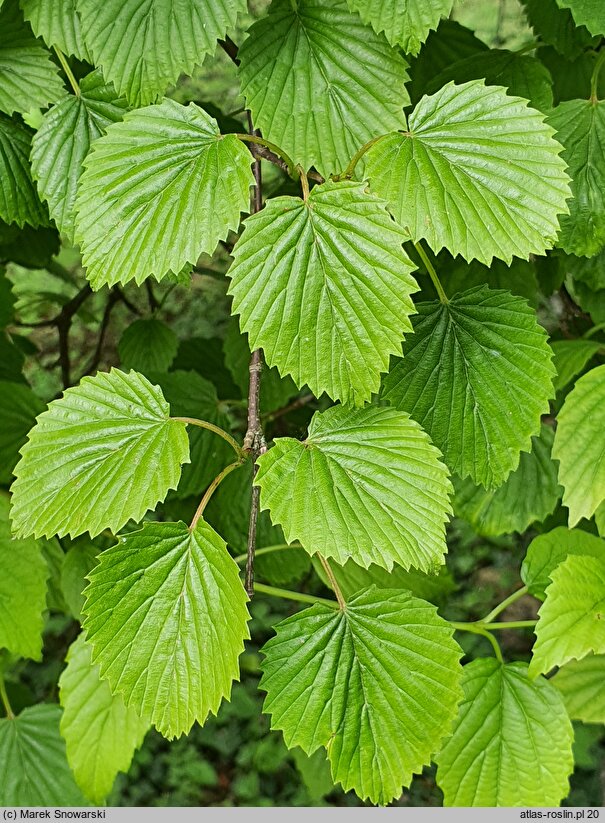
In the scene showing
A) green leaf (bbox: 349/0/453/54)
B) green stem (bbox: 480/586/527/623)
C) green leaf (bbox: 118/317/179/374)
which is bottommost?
green leaf (bbox: 118/317/179/374)

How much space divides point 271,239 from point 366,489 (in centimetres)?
26

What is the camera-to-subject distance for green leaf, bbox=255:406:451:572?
0.82 m

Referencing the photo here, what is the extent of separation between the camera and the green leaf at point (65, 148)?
102 cm

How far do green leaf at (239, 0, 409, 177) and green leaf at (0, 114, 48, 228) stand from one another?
1.06ft

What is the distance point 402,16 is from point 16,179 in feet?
1.72

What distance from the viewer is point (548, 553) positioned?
1117 mm

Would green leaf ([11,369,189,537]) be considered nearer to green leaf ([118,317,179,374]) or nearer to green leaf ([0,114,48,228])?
green leaf ([0,114,48,228])

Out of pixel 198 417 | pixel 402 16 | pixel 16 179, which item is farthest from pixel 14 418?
pixel 402 16

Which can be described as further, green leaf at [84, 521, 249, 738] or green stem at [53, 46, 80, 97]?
green stem at [53, 46, 80, 97]

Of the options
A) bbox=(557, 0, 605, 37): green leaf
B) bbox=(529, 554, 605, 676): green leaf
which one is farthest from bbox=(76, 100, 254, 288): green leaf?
bbox=(529, 554, 605, 676): green leaf

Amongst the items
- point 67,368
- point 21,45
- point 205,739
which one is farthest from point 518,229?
point 205,739

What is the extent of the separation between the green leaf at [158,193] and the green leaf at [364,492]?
220 millimetres

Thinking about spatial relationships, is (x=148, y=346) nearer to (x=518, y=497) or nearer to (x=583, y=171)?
(x=518, y=497)

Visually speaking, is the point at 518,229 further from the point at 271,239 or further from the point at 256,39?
the point at 256,39
